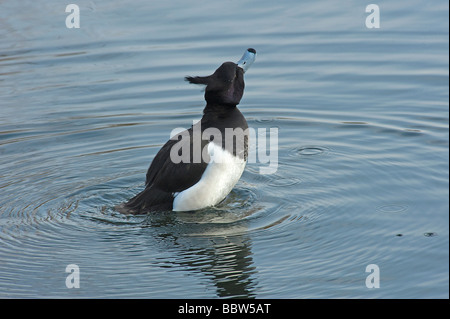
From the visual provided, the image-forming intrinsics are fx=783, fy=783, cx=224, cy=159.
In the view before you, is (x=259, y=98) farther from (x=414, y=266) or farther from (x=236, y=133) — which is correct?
(x=414, y=266)

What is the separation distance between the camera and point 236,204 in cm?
727

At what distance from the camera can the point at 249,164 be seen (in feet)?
27.3

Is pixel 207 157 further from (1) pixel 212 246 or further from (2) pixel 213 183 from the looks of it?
(1) pixel 212 246

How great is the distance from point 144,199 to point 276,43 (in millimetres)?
5201

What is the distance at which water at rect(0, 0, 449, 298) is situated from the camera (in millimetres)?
6035

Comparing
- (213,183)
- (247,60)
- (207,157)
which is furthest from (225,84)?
(213,183)

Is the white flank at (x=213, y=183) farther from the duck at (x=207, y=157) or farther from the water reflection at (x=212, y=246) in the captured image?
the water reflection at (x=212, y=246)

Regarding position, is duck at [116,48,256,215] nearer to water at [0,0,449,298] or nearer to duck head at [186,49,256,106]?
duck head at [186,49,256,106]

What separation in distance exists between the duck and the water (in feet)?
0.51

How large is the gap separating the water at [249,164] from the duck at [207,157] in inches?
6.1

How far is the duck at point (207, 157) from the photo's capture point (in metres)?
7.00

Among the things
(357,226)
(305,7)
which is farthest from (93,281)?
(305,7)

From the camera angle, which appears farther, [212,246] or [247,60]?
[247,60]

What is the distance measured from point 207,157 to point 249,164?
4.56 ft
